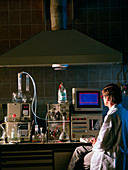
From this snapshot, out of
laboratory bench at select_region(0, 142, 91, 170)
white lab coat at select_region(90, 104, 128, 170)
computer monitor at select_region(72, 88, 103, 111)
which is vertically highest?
computer monitor at select_region(72, 88, 103, 111)

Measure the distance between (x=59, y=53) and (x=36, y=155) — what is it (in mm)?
1430

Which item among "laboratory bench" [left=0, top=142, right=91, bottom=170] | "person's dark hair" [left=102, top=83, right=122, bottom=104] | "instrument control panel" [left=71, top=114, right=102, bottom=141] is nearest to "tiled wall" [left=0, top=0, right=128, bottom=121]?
"instrument control panel" [left=71, top=114, right=102, bottom=141]

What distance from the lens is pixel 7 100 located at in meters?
5.05

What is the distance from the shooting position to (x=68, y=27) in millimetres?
5152

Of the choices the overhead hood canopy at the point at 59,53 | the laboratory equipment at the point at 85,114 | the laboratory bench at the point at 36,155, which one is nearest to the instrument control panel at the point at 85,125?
the laboratory equipment at the point at 85,114

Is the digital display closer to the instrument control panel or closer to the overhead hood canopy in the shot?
the instrument control panel

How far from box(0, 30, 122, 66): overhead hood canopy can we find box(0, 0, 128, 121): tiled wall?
129 centimetres

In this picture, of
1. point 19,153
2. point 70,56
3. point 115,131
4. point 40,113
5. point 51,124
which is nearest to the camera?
point 115,131

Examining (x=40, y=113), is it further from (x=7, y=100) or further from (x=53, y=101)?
(x=7, y=100)

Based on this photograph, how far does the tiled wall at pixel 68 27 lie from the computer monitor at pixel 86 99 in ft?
2.12

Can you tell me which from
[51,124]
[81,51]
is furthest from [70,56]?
[51,124]

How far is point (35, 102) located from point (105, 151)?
2.22 metres

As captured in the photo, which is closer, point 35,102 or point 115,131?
point 115,131

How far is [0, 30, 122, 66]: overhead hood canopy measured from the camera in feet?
12.2
